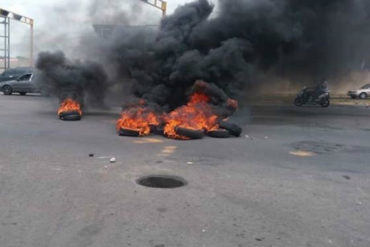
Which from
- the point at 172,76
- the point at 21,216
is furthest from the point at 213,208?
the point at 172,76

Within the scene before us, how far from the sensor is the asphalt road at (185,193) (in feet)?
13.1

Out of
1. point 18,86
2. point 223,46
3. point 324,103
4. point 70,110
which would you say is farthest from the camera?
point 18,86

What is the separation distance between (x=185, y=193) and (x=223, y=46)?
7.56m

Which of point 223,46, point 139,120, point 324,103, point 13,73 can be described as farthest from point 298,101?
point 13,73

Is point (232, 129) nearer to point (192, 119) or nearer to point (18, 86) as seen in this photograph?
point (192, 119)

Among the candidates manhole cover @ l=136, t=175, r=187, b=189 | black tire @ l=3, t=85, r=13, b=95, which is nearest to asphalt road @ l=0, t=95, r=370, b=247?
manhole cover @ l=136, t=175, r=187, b=189

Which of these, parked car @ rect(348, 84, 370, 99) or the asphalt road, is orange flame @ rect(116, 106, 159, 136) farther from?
parked car @ rect(348, 84, 370, 99)

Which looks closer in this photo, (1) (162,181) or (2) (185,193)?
(2) (185,193)

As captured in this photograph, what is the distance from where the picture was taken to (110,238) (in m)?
3.88

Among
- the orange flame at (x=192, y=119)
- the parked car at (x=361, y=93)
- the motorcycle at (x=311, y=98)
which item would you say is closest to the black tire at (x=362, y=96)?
the parked car at (x=361, y=93)

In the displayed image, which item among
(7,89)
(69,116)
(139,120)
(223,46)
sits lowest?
(7,89)

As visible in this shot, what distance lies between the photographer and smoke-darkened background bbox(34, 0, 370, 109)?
477 inches

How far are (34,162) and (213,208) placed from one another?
12.2ft

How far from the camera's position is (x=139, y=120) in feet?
34.9
